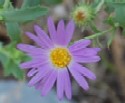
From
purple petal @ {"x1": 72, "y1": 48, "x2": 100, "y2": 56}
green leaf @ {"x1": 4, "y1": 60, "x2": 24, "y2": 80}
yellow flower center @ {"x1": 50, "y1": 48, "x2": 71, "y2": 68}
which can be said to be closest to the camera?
purple petal @ {"x1": 72, "y1": 48, "x2": 100, "y2": 56}

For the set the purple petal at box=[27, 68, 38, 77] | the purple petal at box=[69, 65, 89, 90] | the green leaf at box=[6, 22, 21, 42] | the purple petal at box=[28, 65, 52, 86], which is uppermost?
the green leaf at box=[6, 22, 21, 42]

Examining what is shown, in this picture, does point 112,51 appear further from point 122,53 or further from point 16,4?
point 16,4

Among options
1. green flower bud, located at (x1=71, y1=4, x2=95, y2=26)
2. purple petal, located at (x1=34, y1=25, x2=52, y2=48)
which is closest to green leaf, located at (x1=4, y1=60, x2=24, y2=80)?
purple petal, located at (x1=34, y1=25, x2=52, y2=48)

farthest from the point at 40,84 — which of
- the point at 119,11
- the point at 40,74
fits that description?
the point at 119,11

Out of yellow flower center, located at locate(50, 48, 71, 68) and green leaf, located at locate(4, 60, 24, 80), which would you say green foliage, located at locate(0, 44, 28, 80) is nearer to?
green leaf, located at locate(4, 60, 24, 80)

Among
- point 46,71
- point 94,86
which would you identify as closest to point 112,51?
point 94,86

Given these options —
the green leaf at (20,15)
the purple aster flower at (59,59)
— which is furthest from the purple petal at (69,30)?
the green leaf at (20,15)

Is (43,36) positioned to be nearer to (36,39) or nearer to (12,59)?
(36,39)
